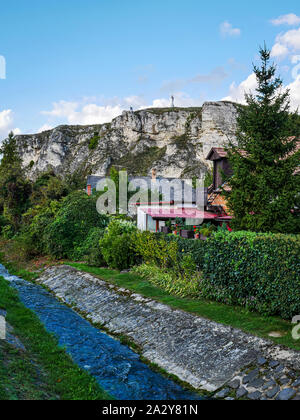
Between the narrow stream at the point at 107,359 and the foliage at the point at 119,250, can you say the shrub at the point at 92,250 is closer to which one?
the foliage at the point at 119,250

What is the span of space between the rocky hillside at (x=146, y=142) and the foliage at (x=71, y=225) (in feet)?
197

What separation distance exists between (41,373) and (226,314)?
5.56m

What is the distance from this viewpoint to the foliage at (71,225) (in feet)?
82.2

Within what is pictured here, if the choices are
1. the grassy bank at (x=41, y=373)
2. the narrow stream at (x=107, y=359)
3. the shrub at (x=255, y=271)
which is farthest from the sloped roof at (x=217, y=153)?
the grassy bank at (x=41, y=373)

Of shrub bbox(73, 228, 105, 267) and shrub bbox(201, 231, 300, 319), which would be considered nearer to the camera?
shrub bbox(201, 231, 300, 319)

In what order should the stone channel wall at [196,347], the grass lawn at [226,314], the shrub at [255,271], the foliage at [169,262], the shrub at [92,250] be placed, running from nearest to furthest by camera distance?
1. the stone channel wall at [196,347]
2. the grass lawn at [226,314]
3. the shrub at [255,271]
4. the foliage at [169,262]
5. the shrub at [92,250]

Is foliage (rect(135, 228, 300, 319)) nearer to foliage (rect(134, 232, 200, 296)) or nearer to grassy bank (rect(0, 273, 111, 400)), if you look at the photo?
foliage (rect(134, 232, 200, 296))

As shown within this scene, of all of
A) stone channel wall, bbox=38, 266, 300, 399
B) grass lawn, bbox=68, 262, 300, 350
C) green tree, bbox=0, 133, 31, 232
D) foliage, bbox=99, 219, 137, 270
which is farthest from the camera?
green tree, bbox=0, 133, 31, 232

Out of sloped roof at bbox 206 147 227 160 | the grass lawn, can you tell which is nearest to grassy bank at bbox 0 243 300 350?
the grass lawn

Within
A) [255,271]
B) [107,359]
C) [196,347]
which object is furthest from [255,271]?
[107,359]

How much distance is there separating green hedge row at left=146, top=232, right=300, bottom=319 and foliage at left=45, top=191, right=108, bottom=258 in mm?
14600

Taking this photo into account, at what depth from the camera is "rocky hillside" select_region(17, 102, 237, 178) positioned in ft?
296

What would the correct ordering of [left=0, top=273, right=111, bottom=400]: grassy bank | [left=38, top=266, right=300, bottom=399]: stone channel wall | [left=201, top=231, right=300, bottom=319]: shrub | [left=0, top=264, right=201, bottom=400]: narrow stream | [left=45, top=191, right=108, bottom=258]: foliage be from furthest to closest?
[left=45, top=191, right=108, bottom=258]: foliage → [left=201, top=231, right=300, bottom=319]: shrub → [left=0, top=264, right=201, bottom=400]: narrow stream → [left=38, top=266, right=300, bottom=399]: stone channel wall → [left=0, top=273, right=111, bottom=400]: grassy bank
